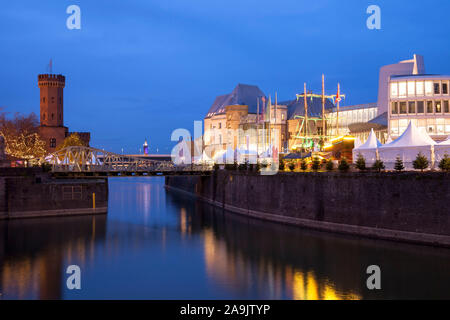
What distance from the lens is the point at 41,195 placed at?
51375 mm

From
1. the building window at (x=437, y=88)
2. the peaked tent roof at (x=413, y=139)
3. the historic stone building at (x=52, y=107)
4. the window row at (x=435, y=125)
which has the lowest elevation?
the peaked tent roof at (x=413, y=139)

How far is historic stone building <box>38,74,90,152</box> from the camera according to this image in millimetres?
113688

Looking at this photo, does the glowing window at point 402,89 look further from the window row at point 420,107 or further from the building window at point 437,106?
the building window at point 437,106

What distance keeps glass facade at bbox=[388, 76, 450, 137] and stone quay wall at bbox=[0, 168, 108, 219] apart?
3983 centimetres

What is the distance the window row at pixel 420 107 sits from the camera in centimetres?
6047

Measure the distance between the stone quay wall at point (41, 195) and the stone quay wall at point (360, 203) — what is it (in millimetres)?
18397

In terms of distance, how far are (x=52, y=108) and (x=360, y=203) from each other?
317 ft

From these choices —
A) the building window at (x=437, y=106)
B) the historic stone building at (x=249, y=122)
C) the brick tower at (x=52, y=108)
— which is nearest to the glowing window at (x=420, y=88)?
the building window at (x=437, y=106)

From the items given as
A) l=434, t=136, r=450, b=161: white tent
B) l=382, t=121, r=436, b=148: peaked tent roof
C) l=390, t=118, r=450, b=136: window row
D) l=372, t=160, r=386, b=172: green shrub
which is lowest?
l=372, t=160, r=386, b=172: green shrub

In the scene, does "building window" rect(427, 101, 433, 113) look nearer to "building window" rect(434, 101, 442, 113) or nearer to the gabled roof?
"building window" rect(434, 101, 442, 113)

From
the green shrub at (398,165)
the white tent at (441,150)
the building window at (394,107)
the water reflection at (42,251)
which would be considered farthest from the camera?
the building window at (394,107)

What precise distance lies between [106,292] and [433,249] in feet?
70.7

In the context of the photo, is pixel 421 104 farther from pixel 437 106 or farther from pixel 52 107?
pixel 52 107

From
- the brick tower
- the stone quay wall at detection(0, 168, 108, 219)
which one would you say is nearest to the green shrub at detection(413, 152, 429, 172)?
the stone quay wall at detection(0, 168, 108, 219)
